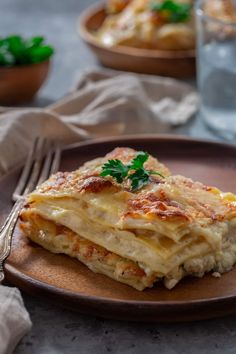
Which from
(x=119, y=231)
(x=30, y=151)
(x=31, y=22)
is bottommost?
(x=31, y=22)

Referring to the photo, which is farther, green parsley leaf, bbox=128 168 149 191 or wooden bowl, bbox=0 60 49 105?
wooden bowl, bbox=0 60 49 105

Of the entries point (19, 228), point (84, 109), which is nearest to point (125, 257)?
point (19, 228)

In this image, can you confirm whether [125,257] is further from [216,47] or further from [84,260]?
[216,47]

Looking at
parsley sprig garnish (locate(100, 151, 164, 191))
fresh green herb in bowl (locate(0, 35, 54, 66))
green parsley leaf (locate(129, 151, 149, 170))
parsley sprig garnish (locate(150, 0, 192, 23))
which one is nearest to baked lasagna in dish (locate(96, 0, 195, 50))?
parsley sprig garnish (locate(150, 0, 192, 23))

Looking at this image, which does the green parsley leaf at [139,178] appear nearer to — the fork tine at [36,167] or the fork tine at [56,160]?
the fork tine at [36,167]

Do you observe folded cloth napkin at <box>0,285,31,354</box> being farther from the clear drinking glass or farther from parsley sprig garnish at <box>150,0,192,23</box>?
parsley sprig garnish at <box>150,0,192,23</box>
